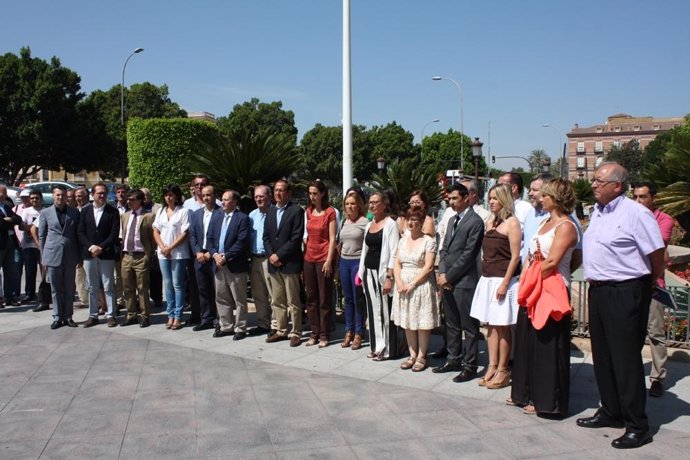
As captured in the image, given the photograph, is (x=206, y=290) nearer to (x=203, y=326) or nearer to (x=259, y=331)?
(x=203, y=326)

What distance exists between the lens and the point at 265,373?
5949 mm

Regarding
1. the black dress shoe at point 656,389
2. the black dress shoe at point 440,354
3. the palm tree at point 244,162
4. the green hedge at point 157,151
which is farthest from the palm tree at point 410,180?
the green hedge at point 157,151

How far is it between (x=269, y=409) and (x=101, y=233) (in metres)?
4.30

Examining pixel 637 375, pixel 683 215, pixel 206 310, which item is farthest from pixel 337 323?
pixel 683 215

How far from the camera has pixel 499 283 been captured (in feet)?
17.6

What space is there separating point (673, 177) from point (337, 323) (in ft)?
30.2

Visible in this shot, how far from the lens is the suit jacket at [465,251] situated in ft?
18.7

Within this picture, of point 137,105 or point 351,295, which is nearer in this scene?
point 351,295

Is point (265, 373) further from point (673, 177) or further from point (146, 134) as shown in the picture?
point (146, 134)

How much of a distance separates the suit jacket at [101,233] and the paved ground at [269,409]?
1449mm

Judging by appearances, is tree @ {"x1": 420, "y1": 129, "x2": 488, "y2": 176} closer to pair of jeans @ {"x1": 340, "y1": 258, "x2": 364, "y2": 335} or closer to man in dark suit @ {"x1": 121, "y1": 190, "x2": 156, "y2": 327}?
man in dark suit @ {"x1": 121, "y1": 190, "x2": 156, "y2": 327}

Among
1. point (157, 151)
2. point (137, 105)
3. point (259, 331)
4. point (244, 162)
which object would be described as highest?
point (137, 105)

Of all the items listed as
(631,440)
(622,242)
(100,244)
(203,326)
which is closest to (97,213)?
(100,244)

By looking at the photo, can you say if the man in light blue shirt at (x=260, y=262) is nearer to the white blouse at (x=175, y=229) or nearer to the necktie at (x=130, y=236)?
the white blouse at (x=175, y=229)
